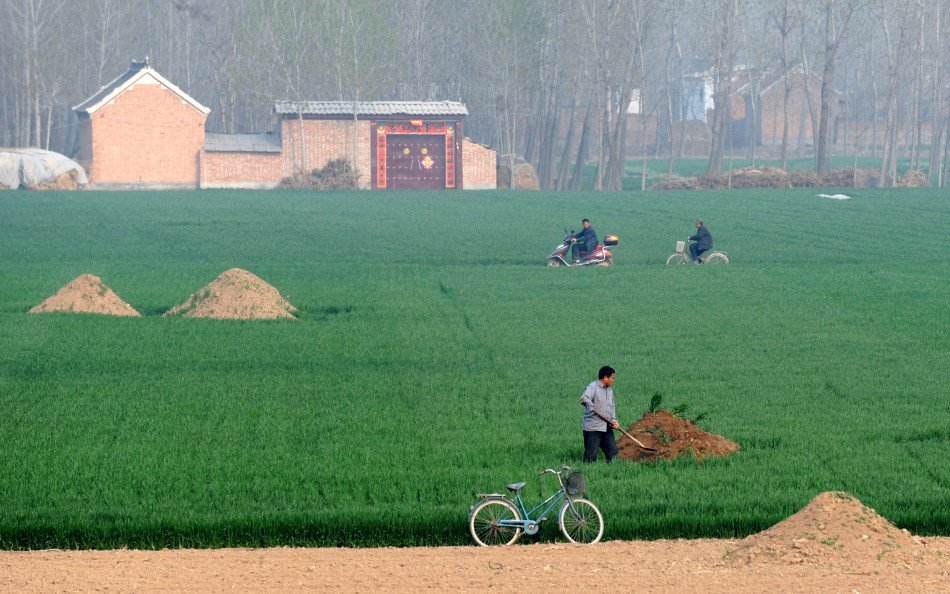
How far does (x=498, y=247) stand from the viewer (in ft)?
163

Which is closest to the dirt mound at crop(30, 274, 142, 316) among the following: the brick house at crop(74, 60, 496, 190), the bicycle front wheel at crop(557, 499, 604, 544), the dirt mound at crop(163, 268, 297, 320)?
the dirt mound at crop(163, 268, 297, 320)

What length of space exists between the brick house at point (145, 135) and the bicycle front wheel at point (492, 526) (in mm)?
69451

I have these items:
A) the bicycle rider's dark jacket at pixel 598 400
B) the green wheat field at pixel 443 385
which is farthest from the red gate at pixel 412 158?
the bicycle rider's dark jacket at pixel 598 400

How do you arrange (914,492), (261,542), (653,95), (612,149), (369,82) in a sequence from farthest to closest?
(653,95) < (369,82) < (612,149) < (914,492) < (261,542)

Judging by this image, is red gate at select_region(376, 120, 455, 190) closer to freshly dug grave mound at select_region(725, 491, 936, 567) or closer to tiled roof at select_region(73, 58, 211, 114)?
tiled roof at select_region(73, 58, 211, 114)

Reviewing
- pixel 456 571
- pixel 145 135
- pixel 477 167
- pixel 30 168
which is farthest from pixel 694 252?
pixel 145 135

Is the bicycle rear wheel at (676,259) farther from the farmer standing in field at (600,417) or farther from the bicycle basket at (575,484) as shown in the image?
the bicycle basket at (575,484)

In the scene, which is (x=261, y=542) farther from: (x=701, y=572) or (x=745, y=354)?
(x=745, y=354)

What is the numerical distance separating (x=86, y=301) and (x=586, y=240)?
1510 centimetres

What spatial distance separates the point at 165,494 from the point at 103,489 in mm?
811

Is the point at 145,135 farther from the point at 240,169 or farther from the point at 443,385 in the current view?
the point at 443,385

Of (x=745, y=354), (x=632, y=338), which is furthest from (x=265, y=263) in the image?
(x=745, y=354)

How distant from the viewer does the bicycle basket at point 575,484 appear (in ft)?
47.3

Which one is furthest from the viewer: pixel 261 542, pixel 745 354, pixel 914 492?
pixel 745 354
